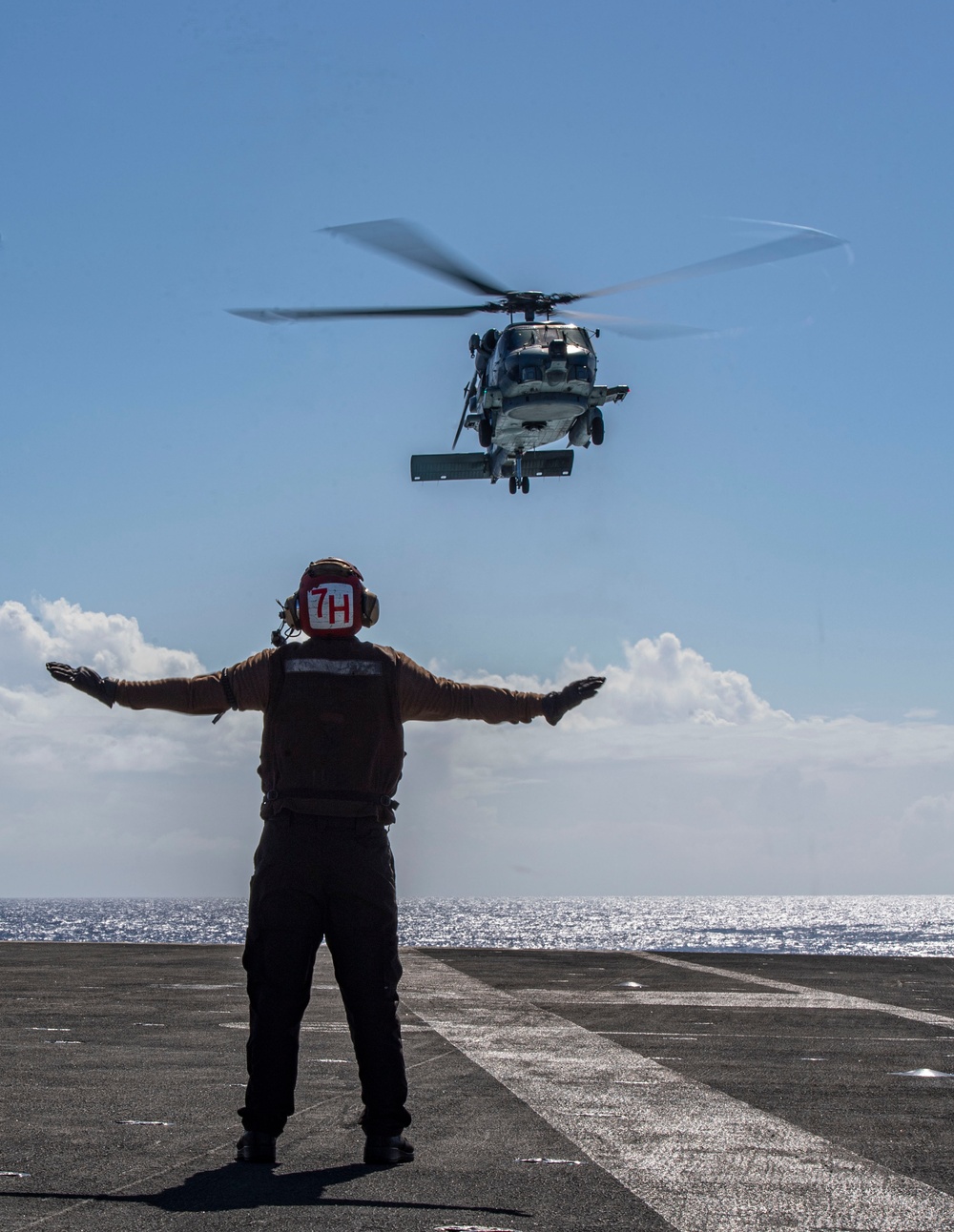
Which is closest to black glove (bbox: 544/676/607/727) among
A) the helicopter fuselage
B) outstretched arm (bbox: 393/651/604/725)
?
outstretched arm (bbox: 393/651/604/725)

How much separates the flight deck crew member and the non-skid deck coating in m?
0.46

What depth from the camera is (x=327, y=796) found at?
5742mm

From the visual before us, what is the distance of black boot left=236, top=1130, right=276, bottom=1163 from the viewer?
5105 mm

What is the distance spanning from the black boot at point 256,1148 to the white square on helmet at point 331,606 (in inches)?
87.4

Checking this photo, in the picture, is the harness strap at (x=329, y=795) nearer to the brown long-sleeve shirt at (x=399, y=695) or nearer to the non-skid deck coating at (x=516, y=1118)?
the brown long-sleeve shirt at (x=399, y=695)

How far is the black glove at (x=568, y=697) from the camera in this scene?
598 cm

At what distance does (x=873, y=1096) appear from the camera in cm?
694

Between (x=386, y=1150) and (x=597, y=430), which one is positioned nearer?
(x=386, y=1150)

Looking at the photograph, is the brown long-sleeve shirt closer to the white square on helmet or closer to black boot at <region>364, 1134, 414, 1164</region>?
the white square on helmet

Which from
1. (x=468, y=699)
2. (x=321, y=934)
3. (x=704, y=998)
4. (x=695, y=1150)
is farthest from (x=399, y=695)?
(x=704, y=998)

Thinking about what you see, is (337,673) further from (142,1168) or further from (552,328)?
(552,328)

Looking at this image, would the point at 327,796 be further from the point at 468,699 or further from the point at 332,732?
the point at 468,699

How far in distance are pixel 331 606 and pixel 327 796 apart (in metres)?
0.92

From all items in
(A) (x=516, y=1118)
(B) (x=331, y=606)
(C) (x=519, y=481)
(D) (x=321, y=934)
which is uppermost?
(C) (x=519, y=481)
